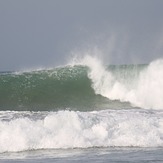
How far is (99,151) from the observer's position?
11922 millimetres

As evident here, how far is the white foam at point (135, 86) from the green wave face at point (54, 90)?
36cm

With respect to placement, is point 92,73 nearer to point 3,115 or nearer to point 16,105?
point 16,105

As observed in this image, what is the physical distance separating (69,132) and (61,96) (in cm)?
807

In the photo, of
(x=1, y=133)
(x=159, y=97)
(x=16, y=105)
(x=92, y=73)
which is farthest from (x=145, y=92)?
(x=1, y=133)

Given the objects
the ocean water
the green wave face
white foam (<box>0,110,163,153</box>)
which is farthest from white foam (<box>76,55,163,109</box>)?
white foam (<box>0,110,163,153</box>)

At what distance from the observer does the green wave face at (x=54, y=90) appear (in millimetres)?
20062

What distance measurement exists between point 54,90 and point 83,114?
7.38 meters

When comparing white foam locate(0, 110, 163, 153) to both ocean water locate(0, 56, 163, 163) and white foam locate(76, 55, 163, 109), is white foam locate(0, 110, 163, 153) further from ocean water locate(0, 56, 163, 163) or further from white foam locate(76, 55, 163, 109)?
white foam locate(76, 55, 163, 109)

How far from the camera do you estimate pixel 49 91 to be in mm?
21781

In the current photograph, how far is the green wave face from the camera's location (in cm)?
2006

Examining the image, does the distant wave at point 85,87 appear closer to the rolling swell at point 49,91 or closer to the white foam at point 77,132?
the rolling swell at point 49,91

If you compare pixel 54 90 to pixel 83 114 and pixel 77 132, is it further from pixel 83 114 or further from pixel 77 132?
pixel 77 132

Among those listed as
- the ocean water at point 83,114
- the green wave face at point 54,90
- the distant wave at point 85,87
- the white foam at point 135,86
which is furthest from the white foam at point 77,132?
the white foam at point 135,86

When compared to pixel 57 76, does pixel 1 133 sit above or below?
below
